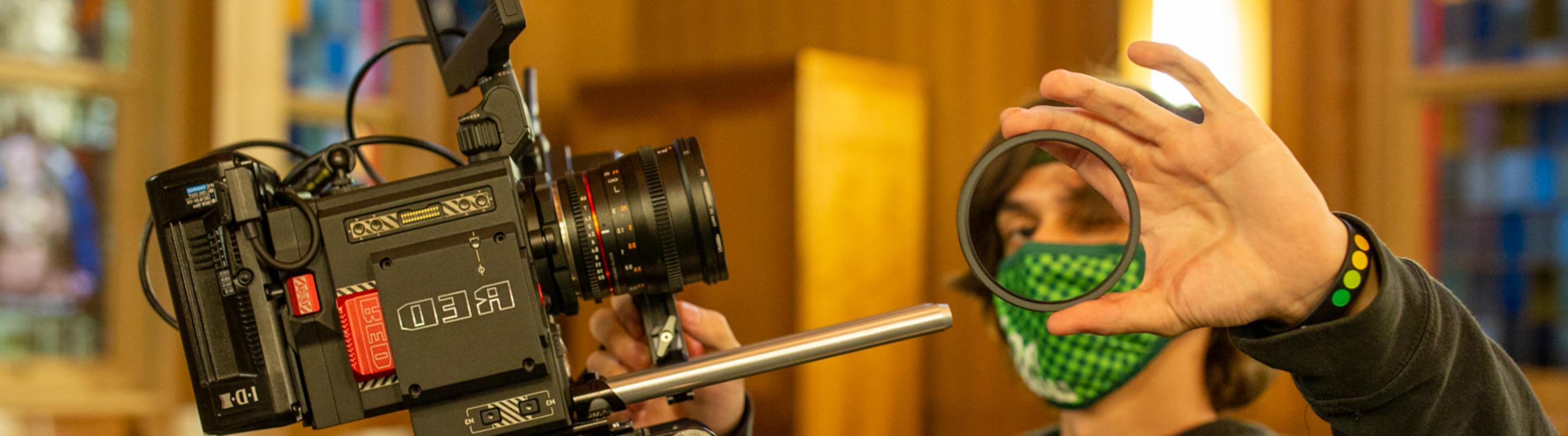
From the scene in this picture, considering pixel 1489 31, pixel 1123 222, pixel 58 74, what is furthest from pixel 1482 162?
pixel 58 74

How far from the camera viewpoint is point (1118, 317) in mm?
780

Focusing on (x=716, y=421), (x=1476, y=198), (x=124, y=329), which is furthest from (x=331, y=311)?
(x=1476, y=198)

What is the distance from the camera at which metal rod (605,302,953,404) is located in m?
0.83

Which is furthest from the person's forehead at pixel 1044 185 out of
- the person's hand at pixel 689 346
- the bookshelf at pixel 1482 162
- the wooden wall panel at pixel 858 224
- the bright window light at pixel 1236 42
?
the bookshelf at pixel 1482 162

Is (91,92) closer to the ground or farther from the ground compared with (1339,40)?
farther from the ground

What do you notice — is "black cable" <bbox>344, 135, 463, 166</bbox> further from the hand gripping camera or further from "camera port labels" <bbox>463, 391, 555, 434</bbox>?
"camera port labels" <bbox>463, 391, 555, 434</bbox>

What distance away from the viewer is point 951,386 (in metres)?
2.91

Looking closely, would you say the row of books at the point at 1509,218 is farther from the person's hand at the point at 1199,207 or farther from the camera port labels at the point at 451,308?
the camera port labels at the point at 451,308

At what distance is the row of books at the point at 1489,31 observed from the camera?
2.28 metres

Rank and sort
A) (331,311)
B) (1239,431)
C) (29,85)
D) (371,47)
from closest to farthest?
(331,311) → (1239,431) → (29,85) → (371,47)

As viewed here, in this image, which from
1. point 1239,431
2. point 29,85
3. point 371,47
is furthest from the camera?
point 371,47

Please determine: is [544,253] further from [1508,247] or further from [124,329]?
[1508,247]

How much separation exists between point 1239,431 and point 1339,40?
5.36ft

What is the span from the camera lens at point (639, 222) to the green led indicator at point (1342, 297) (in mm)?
469
